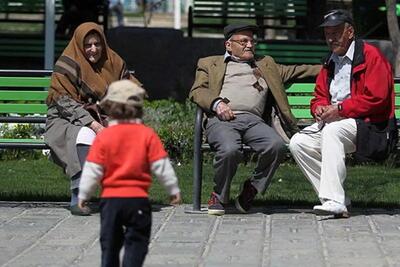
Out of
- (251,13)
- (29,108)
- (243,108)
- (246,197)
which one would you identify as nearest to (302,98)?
(243,108)

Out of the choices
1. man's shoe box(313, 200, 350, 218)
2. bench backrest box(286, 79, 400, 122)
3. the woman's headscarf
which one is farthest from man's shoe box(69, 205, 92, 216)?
bench backrest box(286, 79, 400, 122)

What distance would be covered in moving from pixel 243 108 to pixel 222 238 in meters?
1.35

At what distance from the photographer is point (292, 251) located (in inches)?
289

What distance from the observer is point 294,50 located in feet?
52.9

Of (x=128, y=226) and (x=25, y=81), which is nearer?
(x=128, y=226)

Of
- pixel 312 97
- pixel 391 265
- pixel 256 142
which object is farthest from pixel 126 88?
pixel 312 97

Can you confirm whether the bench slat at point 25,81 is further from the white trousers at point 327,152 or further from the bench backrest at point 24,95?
the white trousers at point 327,152

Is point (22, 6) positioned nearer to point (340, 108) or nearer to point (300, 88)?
point (300, 88)

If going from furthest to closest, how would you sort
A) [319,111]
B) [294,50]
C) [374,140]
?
1. [294,50]
2. [319,111]
3. [374,140]

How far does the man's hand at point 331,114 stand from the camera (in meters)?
8.45

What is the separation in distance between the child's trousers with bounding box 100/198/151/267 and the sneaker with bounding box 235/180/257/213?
2.74 metres

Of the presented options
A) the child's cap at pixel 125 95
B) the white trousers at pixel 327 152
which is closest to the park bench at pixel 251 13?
the white trousers at pixel 327 152

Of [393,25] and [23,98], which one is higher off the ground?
[393,25]

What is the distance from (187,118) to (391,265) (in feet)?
17.3
